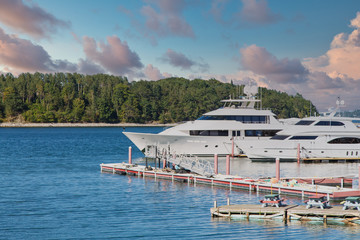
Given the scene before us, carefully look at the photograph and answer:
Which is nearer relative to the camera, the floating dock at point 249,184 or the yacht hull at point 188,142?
the floating dock at point 249,184

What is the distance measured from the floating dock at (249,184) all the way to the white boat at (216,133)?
8959 mm

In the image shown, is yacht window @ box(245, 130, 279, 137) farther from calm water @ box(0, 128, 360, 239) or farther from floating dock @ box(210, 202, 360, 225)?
floating dock @ box(210, 202, 360, 225)

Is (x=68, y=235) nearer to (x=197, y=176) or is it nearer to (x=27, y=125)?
(x=197, y=176)

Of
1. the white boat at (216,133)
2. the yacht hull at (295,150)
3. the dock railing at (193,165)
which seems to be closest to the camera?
the dock railing at (193,165)

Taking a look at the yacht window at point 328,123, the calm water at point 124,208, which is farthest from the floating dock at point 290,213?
the yacht window at point 328,123

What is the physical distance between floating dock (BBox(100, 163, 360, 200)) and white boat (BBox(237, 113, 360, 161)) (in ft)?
38.3

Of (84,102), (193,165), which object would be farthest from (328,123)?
(84,102)

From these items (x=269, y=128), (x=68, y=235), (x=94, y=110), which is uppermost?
(x=94, y=110)

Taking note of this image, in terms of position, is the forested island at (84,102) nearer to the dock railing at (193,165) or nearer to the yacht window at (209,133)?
the yacht window at (209,133)

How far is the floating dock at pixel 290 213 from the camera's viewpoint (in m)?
23.5

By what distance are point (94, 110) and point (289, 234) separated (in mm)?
162222

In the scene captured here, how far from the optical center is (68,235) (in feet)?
71.7

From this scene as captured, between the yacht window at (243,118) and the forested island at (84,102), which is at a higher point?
the forested island at (84,102)

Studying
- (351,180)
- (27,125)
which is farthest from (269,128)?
(27,125)
